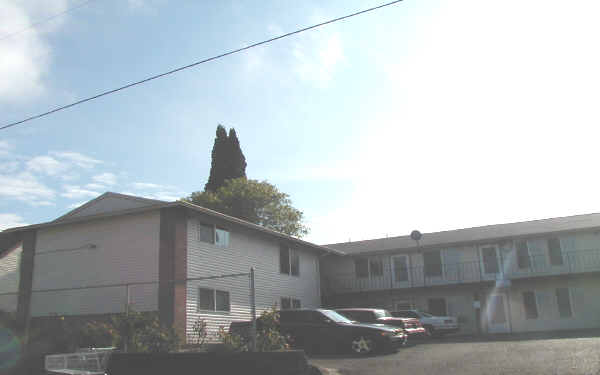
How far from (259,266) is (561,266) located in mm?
14563

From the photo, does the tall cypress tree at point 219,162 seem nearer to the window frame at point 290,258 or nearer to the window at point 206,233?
the window frame at point 290,258

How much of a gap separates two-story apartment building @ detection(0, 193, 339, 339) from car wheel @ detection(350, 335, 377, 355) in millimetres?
5253

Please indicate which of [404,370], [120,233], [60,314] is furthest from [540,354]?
[60,314]

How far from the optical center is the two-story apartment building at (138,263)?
727 inches

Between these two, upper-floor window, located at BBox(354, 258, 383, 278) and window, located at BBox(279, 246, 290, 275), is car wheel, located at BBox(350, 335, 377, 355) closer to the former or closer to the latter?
window, located at BBox(279, 246, 290, 275)

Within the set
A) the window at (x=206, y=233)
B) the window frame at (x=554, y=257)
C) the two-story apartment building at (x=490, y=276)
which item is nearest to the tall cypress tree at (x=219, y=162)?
the two-story apartment building at (x=490, y=276)

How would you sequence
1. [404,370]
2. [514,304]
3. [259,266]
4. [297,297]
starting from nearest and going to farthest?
[404,370]
[259,266]
[297,297]
[514,304]

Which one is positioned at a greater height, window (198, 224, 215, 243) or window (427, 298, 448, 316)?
window (198, 224, 215, 243)

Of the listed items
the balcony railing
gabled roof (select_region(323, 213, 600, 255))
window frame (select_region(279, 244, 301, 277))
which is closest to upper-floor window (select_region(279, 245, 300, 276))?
window frame (select_region(279, 244, 301, 277))

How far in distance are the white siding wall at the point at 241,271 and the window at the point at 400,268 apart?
5.19 metres

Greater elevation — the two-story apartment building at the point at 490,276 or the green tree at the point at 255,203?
the green tree at the point at 255,203

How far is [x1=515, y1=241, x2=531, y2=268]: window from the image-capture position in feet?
91.4

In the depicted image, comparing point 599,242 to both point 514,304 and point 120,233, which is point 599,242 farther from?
point 120,233

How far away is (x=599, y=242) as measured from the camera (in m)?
26.8
